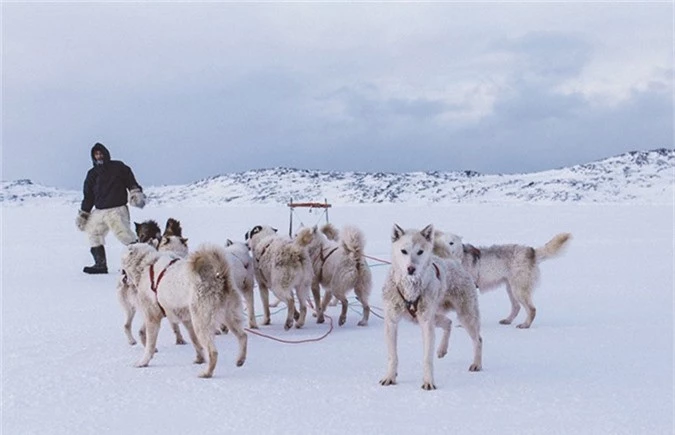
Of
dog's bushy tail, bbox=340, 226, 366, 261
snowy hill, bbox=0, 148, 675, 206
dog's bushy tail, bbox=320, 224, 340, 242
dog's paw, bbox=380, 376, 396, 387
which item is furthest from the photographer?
snowy hill, bbox=0, 148, 675, 206

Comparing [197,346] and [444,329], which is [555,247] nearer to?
[444,329]

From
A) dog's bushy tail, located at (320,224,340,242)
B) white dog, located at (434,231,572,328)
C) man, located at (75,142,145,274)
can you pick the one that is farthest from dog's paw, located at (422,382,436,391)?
man, located at (75,142,145,274)

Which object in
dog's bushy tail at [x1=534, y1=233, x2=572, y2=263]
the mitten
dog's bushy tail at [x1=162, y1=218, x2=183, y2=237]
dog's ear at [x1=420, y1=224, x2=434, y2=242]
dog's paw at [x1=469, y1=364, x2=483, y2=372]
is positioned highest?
the mitten

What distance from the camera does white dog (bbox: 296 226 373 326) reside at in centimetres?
645

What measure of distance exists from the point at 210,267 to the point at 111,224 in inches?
221

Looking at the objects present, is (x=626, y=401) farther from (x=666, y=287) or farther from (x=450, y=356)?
(x=666, y=287)

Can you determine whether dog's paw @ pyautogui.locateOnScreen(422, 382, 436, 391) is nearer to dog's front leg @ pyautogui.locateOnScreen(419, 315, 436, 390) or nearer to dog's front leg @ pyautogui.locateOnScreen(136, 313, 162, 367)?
dog's front leg @ pyautogui.locateOnScreen(419, 315, 436, 390)

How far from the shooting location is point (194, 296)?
15.2ft

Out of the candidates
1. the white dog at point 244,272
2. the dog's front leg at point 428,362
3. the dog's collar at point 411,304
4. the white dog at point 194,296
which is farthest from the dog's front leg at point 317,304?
the dog's front leg at point 428,362

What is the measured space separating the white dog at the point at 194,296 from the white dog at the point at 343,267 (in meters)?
1.70

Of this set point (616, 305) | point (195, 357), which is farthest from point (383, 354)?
point (616, 305)

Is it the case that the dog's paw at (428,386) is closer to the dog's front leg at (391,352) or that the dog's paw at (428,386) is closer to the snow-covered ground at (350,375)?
the snow-covered ground at (350,375)

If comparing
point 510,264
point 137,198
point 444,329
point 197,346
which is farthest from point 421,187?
point 197,346

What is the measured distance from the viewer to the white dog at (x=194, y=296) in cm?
462
